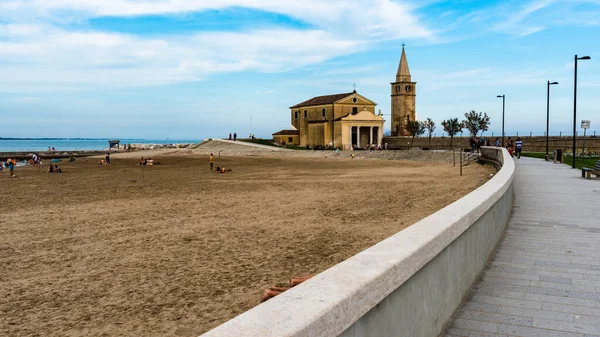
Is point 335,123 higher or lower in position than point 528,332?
higher

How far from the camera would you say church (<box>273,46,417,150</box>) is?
72625 millimetres

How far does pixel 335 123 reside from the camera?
73625 millimetres

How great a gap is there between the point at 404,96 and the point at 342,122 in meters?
23.4

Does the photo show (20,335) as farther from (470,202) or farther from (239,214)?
(239,214)

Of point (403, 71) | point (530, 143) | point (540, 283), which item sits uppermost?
point (403, 71)

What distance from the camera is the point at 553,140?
223ft

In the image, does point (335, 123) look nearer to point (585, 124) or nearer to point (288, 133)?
point (288, 133)

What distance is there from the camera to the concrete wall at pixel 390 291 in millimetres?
→ 2064

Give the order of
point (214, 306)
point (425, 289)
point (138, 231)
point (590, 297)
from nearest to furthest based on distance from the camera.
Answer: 1. point (425, 289)
2. point (590, 297)
3. point (214, 306)
4. point (138, 231)

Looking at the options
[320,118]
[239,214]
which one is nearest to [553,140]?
[320,118]

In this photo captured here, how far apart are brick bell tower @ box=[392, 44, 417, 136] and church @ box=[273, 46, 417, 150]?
14.4 m

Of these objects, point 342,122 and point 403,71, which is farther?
point 403,71

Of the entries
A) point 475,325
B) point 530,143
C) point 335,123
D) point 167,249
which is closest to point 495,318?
point 475,325

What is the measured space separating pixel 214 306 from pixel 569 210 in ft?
26.3
